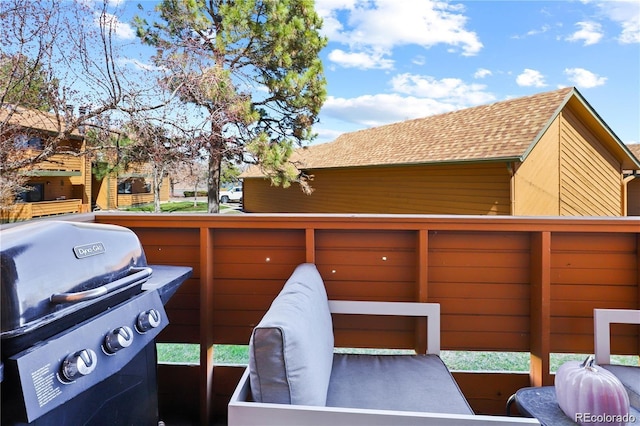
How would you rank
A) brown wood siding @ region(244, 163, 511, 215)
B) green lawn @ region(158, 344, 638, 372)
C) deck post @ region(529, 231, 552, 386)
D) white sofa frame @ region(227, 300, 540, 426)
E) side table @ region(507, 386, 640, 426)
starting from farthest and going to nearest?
brown wood siding @ region(244, 163, 511, 215) < green lawn @ region(158, 344, 638, 372) < deck post @ region(529, 231, 552, 386) < side table @ region(507, 386, 640, 426) < white sofa frame @ region(227, 300, 540, 426)

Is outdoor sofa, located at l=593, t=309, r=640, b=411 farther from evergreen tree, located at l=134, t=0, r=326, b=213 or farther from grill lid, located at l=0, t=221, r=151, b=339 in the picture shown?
evergreen tree, located at l=134, t=0, r=326, b=213

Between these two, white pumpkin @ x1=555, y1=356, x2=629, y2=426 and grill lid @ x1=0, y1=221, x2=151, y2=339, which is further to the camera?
white pumpkin @ x1=555, y1=356, x2=629, y2=426

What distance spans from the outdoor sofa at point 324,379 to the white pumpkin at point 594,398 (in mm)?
314

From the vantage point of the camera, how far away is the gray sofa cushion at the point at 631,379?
1.40m

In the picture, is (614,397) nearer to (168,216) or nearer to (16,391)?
(16,391)

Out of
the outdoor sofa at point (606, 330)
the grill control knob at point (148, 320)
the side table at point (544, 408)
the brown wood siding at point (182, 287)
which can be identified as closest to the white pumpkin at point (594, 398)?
the side table at point (544, 408)

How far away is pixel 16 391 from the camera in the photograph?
744mm

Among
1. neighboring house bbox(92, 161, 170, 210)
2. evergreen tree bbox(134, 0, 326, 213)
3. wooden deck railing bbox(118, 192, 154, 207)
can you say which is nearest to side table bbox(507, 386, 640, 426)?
evergreen tree bbox(134, 0, 326, 213)

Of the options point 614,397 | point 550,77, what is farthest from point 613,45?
point 614,397

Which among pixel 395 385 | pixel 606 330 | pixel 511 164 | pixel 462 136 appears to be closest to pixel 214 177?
pixel 462 136

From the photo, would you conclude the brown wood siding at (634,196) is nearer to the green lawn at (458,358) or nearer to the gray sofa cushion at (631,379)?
the green lawn at (458,358)

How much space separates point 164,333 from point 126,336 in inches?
40.3

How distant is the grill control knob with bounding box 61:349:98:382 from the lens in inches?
32.6

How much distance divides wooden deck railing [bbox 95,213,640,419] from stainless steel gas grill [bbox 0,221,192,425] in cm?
72
